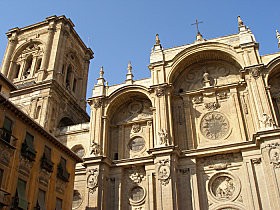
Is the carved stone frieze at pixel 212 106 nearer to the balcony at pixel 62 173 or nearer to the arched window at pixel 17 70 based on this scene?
the balcony at pixel 62 173

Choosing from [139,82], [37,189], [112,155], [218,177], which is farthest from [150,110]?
[37,189]

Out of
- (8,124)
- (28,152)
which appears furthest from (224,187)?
(8,124)

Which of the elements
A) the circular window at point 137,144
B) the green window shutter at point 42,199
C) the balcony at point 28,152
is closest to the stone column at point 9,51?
the circular window at point 137,144

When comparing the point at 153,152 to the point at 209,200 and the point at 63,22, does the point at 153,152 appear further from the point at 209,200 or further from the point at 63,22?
the point at 63,22

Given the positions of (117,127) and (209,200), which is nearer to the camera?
(209,200)

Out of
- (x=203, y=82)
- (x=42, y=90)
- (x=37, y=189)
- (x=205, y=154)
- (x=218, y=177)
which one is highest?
(x=42, y=90)

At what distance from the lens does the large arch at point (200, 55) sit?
89.7 feet

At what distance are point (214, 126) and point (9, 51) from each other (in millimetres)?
27428

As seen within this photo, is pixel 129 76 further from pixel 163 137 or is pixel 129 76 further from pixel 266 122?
pixel 266 122

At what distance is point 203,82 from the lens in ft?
91.7

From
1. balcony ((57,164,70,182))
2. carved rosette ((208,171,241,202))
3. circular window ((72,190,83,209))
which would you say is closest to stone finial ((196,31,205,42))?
carved rosette ((208,171,241,202))

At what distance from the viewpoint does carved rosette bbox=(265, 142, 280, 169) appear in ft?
68.4

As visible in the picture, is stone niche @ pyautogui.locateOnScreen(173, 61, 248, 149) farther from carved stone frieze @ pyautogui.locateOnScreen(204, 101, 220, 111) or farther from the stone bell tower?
the stone bell tower

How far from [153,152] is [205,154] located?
3.74 meters
